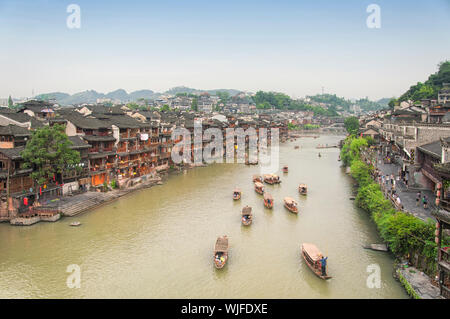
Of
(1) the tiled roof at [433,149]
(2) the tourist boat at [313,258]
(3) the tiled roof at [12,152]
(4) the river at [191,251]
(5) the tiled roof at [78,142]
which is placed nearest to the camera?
(4) the river at [191,251]

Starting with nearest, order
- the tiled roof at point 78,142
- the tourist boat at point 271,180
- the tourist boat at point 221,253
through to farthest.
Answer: the tourist boat at point 221,253, the tiled roof at point 78,142, the tourist boat at point 271,180

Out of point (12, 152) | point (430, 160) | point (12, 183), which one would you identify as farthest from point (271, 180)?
point (12, 152)

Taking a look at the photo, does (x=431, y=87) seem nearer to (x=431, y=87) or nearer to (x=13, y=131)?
(x=431, y=87)

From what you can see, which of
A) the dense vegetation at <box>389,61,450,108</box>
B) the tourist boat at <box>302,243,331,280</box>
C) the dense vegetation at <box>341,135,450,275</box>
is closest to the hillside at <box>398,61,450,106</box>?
the dense vegetation at <box>389,61,450,108</box>

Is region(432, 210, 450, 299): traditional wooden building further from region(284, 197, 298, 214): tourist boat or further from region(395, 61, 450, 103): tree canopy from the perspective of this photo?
region(395, 61, 450, 103): tree canopy

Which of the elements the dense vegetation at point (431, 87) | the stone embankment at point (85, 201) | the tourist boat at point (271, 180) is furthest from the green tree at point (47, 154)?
the dense vegetation at point (431, 87)

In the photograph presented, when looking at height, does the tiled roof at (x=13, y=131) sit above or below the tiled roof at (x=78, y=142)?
above

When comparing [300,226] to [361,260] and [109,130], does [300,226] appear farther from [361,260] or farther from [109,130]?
[109,130]

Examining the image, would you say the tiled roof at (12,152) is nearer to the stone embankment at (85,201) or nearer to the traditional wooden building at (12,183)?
the traditional wooden building at (12,183)

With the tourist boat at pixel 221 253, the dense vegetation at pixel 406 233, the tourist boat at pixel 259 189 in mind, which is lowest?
the tourist boat at pixel 221 253
